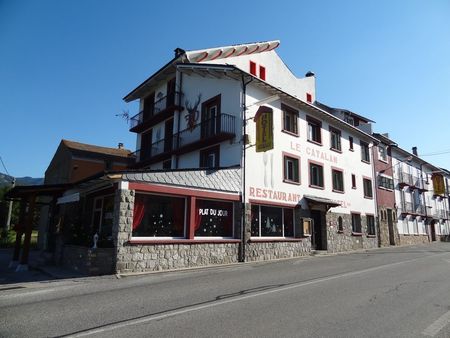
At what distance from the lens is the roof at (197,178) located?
1375 centimetres

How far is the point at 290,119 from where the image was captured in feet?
70.0

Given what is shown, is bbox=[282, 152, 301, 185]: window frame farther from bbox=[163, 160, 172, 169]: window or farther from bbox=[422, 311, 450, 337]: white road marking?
bbox=[422, 311, 450, 337]: white road marking

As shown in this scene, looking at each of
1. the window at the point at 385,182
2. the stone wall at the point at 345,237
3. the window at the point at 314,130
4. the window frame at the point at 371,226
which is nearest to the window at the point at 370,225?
the window frame at the point at 371,226

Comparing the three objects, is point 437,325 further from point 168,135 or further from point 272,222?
point 168,135

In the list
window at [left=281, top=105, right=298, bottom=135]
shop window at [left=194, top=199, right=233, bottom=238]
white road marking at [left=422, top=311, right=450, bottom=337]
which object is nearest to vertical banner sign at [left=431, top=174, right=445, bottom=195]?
window at [left=281, top=105, right=298, bottom=135]

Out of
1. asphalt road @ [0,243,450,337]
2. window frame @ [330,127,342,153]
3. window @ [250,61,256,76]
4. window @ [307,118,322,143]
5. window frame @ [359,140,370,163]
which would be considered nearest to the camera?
asphalt road @ [0,243,450,337]

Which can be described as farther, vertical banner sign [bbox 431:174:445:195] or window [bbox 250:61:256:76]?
vertical banner sign [bbox 431:174:445:195]

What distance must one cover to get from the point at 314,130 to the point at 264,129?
703 cm

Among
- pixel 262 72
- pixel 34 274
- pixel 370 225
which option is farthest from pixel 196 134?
pixel 370 225

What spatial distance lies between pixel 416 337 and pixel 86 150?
104ft

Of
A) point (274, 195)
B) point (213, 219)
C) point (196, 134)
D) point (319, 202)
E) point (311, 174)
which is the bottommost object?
point (213, 219)

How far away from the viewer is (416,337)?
199 inches

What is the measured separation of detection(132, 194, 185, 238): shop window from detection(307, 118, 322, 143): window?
443 inches

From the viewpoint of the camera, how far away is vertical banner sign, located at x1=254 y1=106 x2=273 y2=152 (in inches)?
671
